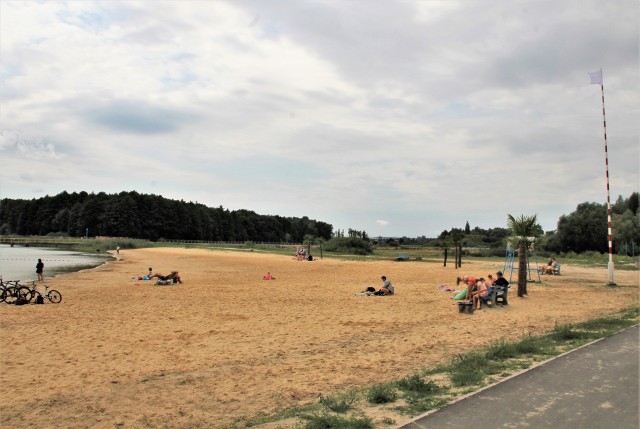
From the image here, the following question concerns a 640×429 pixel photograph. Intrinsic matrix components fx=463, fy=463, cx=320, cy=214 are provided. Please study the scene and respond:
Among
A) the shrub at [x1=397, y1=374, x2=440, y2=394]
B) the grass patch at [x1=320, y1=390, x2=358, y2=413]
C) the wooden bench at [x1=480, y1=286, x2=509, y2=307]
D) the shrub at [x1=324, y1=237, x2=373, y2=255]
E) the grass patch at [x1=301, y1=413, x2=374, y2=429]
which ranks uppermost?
the shrub at [x1=324, y1=237, x2=373, y2=255]

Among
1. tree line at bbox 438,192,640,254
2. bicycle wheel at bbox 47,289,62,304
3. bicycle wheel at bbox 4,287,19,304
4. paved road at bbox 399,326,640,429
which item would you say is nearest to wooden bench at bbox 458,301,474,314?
paved road at bbox 399,326,640,429

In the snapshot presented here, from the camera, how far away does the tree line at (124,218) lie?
136750mm

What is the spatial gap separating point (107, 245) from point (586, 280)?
9764cm

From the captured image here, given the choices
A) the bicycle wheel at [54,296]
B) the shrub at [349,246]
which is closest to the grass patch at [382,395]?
the bicycle wheel at [54,296]

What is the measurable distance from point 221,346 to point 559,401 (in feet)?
24.2

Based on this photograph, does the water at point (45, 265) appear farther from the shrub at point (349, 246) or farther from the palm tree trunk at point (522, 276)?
the shrub at point (349, 246)

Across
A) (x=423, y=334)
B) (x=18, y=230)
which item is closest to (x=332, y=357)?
(x=423, y=334)

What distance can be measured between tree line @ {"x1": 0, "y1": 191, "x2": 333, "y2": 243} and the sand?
109731 mm

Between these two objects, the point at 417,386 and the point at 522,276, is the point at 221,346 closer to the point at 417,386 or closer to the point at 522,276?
the point at 417,386

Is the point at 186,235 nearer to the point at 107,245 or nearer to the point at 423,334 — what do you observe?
the point at 107,245

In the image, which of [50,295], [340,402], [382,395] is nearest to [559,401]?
[382,395]

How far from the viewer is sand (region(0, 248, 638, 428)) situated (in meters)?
7.05

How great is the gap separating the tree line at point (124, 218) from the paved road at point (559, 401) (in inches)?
4727

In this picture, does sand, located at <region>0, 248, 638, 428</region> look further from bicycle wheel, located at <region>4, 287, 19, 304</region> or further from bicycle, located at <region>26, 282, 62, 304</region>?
bicycle wheel, located at <region>4, 287, 19, 304</region>
